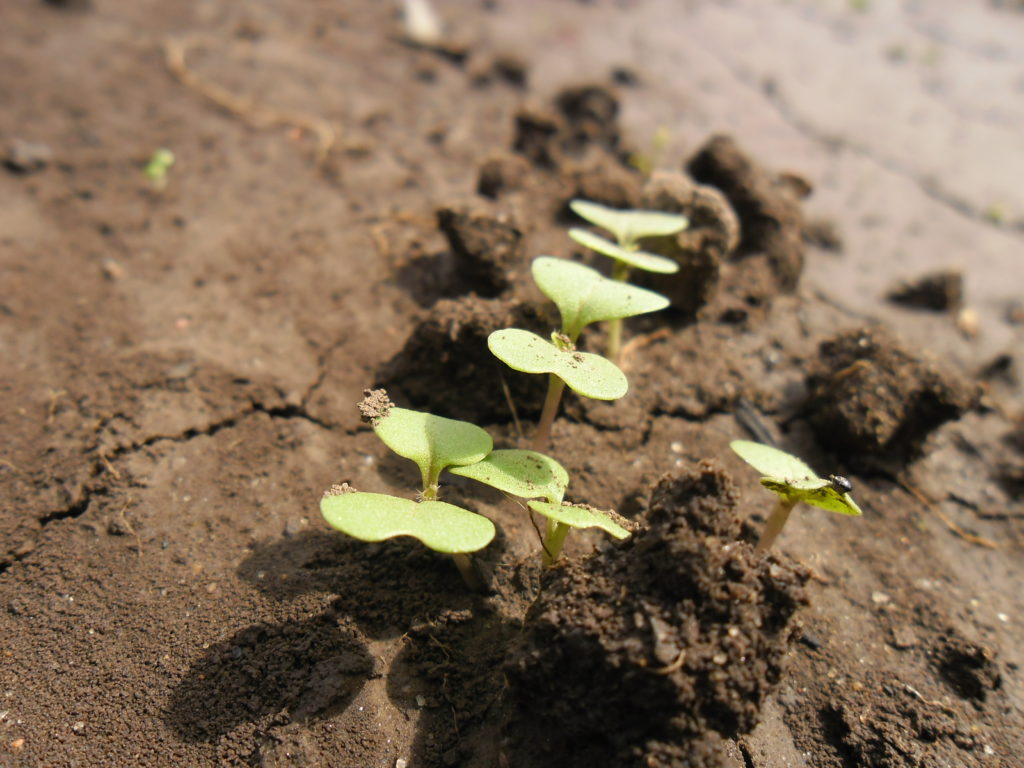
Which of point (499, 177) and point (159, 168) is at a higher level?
point (499, 177)

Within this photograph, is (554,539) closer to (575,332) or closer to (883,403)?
(575,332)

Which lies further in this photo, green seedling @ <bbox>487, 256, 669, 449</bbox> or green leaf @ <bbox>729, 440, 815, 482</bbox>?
green leaf @ <bbox>729, 440, 815, 482</bbox>

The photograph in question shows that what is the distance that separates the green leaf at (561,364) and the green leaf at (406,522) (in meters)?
0.35

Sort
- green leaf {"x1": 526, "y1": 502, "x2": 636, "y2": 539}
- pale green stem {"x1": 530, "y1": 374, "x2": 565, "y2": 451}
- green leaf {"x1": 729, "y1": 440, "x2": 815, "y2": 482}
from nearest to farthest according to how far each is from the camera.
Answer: green leaf {"x1": 526, "y1": 502, "x2": 636, "y2": 539} < green leaf {"x1": 729, "y1": 440, "x2": 815, "y2": 482} < pale green stem {"x1": 530, "y1": 374, "x2": 565, "y2": 451}

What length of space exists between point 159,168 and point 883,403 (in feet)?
9.26

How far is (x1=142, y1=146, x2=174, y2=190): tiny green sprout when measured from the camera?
2855mm

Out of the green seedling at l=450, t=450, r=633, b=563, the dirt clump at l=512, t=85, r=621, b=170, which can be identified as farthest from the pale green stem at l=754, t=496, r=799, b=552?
the dirt clump at l=512, t=85, r=621, b=170

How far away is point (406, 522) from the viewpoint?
1.37 meters

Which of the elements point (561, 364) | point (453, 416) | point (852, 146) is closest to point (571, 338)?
point (561, 364)

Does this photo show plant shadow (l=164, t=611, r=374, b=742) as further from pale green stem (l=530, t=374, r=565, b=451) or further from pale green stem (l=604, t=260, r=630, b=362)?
pale green stem (l=604, t=260, r=630, b=362)

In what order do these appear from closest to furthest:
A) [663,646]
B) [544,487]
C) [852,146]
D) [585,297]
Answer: [663,646] < [544,487] < [585,297] < [852,146]

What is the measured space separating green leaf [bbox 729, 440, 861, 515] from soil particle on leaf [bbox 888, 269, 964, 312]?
5.46 feet

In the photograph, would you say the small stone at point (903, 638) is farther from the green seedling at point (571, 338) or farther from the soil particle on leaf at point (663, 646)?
the green seedling at point (571, 338)

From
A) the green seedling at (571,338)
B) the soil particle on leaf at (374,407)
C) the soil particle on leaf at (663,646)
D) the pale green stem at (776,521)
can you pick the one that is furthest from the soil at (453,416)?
the soil particle on leaf at (374,407)
